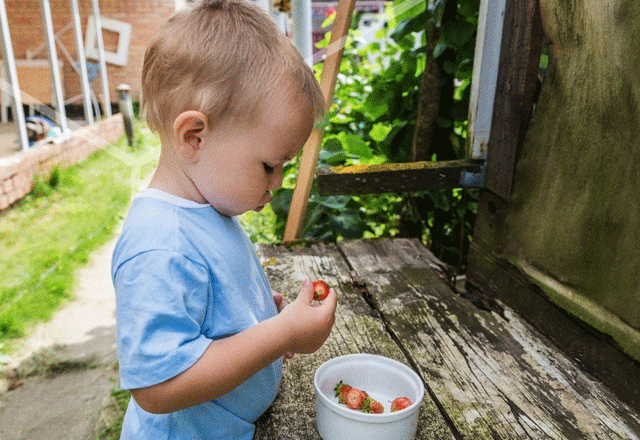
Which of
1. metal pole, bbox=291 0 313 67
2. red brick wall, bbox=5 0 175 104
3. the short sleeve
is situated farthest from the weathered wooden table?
red brick wall, bbox=5 0 175 104

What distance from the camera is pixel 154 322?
0.88 m

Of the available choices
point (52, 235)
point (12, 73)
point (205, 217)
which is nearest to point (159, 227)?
point (205, 217)

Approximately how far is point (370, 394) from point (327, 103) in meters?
1.38

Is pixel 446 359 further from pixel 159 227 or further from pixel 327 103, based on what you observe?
pixel 327 103

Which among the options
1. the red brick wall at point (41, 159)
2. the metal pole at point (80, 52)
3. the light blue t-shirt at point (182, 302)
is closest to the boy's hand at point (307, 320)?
the light blue t-shirt at point (182, 302)

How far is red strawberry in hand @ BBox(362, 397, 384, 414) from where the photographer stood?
1149 mm

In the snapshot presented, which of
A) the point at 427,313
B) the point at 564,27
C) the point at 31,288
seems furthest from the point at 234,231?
the point at 31,288

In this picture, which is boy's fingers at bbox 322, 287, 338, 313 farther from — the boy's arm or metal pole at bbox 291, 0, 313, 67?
metal pole at bbox 291, 0, 313, 67

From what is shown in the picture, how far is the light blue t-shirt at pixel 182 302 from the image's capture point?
88 centimetres

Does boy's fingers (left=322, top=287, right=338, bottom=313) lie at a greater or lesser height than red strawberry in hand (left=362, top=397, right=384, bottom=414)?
greater

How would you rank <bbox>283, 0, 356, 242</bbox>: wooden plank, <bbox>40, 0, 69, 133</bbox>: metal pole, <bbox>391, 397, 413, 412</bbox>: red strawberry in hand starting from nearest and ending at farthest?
<bbox>391, 397, 413, 412</bbox>: red strawberry in hand → <bbox>283, 0, 356, 242</bbox>: wooden plank → <bbox>40, 0, 69, 133</bbox>: metal pole

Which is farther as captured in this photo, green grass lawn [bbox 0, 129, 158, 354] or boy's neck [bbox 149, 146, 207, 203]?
green grass lawn [bbox 0, 129, 158, 354]

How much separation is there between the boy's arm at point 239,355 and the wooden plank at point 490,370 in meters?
0.44

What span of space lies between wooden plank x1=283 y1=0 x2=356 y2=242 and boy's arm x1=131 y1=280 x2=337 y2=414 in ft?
4.83
